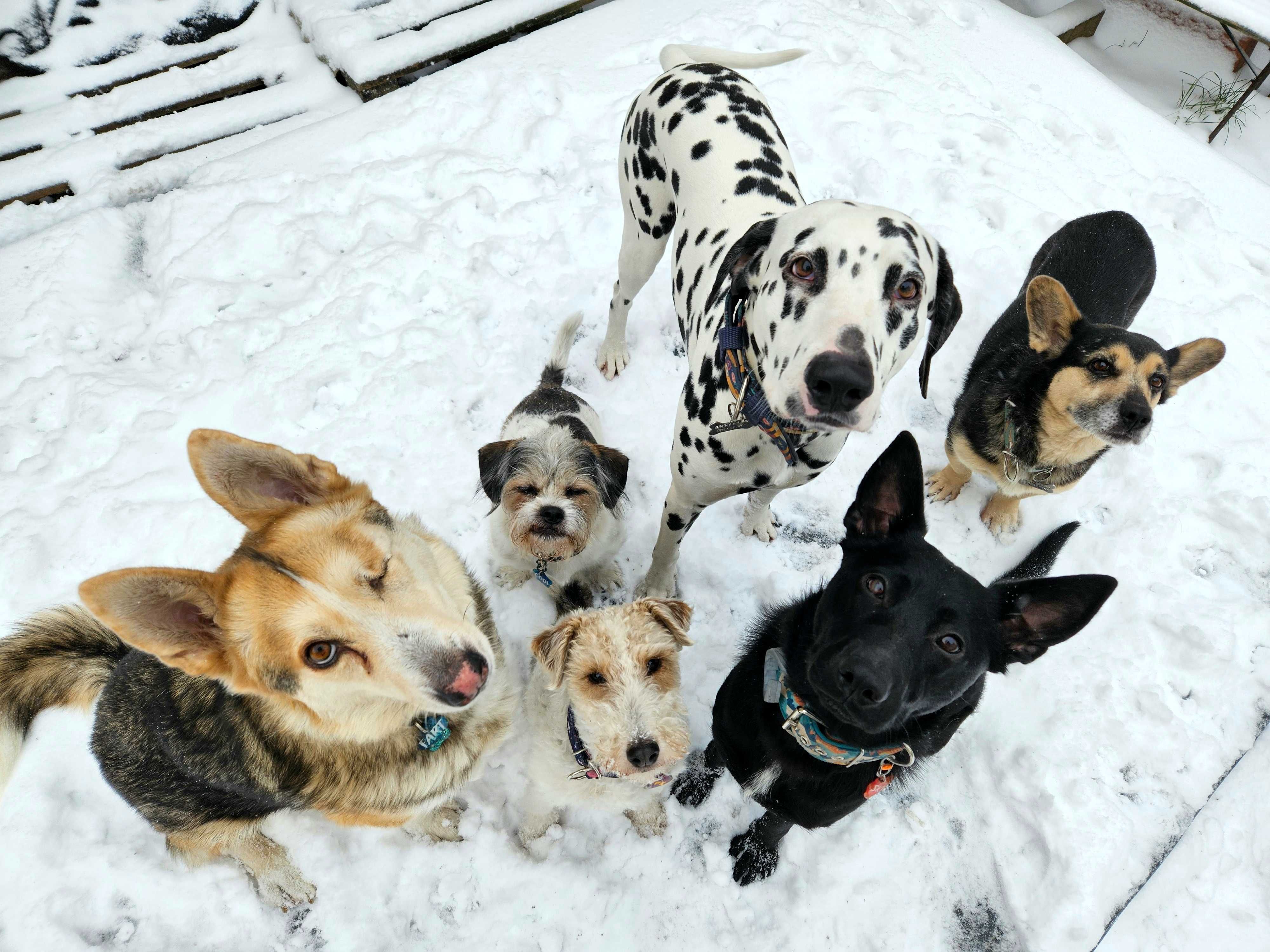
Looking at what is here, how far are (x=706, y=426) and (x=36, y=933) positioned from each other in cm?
423

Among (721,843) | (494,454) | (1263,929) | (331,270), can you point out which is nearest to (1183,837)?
(1263,929)

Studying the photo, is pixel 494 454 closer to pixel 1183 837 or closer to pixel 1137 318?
pixel 1183 837

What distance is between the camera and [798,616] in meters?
2.63

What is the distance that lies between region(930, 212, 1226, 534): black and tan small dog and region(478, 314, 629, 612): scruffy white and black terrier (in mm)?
2233

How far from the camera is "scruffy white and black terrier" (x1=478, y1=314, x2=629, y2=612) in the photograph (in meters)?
3.24

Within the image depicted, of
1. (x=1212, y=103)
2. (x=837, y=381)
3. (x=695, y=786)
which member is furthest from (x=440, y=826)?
(x=1212, y=103)

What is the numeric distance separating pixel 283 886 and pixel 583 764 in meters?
1.86

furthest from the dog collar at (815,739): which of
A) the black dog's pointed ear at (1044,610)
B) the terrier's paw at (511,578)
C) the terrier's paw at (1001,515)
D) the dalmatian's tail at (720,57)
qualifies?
the dalmatian's tail at (720,57)

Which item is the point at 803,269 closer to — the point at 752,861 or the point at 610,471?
the point at 610,471

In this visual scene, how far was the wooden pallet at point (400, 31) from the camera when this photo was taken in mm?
5629

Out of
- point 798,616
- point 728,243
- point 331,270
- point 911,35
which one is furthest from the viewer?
point 911,35

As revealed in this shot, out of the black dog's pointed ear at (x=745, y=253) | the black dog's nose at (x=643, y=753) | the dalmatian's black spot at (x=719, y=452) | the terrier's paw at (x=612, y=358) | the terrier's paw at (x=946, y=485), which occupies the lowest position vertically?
the terrier's paw at (x=612, y=358)

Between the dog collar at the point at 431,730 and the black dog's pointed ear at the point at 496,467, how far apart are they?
1.19 m

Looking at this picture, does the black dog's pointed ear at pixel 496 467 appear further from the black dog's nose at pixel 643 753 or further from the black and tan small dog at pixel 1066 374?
the black and tan small dog at pixel 1066 374
